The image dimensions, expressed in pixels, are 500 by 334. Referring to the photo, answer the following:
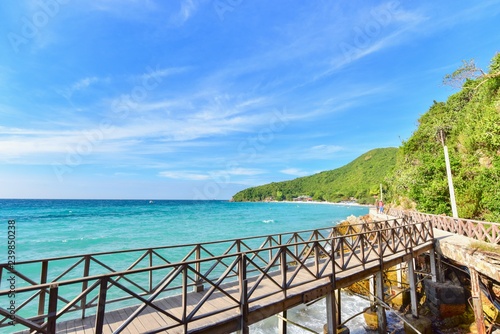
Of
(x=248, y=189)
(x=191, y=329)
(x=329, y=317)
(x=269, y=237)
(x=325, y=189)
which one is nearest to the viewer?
(x=191, y=329)

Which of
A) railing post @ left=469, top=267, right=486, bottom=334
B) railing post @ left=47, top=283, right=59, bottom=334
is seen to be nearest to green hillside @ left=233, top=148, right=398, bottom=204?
railing post @ left=469, top=267, right=486, bottom=334

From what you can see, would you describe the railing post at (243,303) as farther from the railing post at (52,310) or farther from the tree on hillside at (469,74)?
the tree on hillside at (469,74)

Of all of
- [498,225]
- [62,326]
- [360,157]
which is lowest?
[62,326]

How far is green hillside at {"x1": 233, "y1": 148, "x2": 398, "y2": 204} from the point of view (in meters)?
107

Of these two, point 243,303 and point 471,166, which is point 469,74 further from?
point 243,303

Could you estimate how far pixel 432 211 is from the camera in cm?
1866

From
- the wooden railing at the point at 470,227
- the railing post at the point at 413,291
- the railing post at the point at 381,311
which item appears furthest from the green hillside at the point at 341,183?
the railing post at the point at 381,311

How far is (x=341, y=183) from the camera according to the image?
133m

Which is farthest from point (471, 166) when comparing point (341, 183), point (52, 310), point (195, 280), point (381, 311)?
point (341, 183)

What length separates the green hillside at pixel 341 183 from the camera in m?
107

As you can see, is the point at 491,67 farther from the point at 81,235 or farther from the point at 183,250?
the point at 81,235

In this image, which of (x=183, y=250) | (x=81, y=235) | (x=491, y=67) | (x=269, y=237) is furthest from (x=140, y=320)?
(x=81, y=235)

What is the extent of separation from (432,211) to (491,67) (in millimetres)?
10514

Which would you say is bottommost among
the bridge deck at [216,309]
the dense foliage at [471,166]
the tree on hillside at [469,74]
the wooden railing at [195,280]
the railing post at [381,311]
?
the railing post at [381,311]
